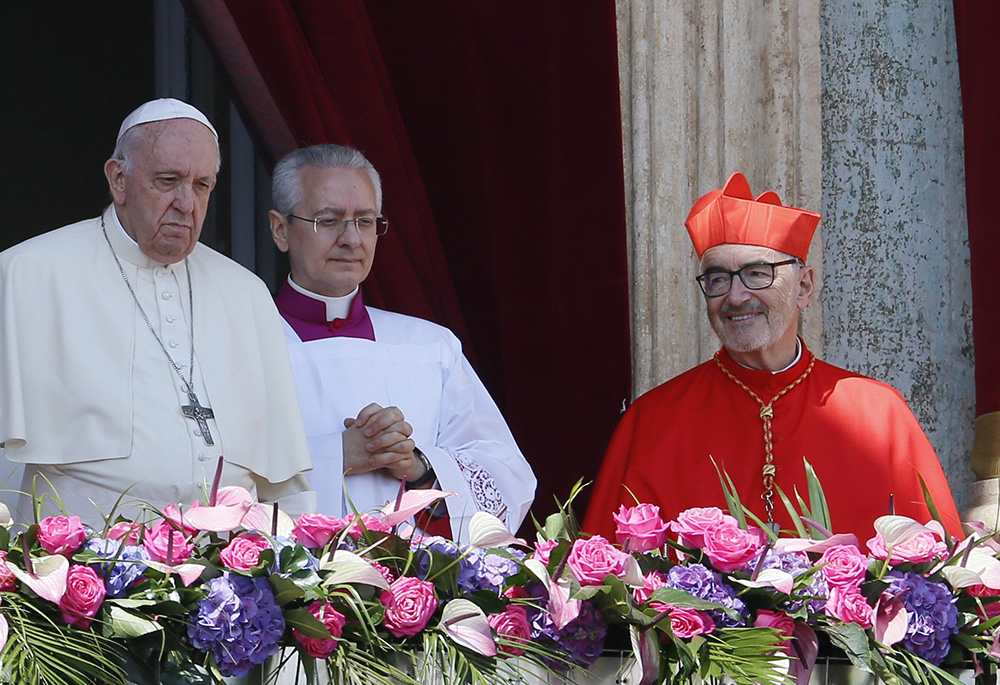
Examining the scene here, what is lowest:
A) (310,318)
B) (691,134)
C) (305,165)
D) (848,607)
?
(848,607)

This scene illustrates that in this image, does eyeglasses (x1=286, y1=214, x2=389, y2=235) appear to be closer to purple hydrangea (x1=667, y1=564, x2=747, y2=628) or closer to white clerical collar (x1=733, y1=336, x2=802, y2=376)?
white clerical collar (x1=733, y1=336, x2=802, y2=376)

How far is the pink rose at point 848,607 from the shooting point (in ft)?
6.81

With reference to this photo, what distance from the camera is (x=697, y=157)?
4.39 metres

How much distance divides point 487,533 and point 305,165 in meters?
1.81

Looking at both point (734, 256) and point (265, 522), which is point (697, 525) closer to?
point (265, 522)

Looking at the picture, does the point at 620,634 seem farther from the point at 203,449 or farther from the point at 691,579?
the point at 203,449

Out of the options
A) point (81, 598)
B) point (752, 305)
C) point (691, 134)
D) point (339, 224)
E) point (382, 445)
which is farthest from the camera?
point (691, 134)

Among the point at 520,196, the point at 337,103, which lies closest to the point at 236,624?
the point at 337,103

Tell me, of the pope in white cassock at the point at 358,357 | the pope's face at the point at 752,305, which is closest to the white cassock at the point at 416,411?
the pope in white cassock at the point at 358,357

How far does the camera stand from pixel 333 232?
12.0 feet

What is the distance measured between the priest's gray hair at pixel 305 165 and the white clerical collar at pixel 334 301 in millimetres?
187

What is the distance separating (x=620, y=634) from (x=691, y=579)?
130 mm

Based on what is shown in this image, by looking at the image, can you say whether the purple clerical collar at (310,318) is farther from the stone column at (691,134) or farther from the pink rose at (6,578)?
the pink rose at (6,578)

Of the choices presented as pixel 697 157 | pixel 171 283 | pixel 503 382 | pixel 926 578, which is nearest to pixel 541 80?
pixel 697 157
